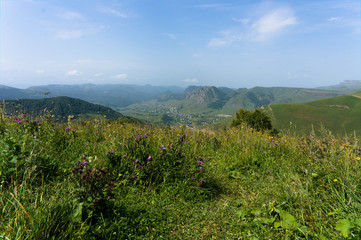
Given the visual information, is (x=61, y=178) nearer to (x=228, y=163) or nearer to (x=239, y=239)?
(x=239, y=239)

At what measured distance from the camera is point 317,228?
2.51 m

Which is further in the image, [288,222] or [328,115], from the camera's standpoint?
[328,115]

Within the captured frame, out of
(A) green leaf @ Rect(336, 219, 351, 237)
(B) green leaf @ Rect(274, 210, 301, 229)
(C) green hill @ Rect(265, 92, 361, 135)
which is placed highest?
(A) green leaf @ Rect(336, 219, 351, 237)

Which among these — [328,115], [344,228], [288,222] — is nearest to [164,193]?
[288,222]

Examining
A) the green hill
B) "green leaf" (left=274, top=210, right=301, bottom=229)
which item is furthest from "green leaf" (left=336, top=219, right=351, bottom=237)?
the green hill

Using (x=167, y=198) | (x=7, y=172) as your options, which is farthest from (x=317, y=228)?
(x=7, y=172)

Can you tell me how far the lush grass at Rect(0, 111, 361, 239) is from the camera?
2232mm

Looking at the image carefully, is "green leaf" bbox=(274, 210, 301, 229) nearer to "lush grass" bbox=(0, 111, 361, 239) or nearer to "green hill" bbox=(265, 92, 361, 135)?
"lush grass" bbox=(0, 111, 361, 239)

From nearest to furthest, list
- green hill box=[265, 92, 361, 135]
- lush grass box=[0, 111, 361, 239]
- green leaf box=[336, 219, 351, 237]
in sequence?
green leaf box=[336, 219, 351, 237] < lush grass box=[0, 111, 361, 239] < green hill box=[265, 92, 361, 135]

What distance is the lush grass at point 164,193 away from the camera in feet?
7.32

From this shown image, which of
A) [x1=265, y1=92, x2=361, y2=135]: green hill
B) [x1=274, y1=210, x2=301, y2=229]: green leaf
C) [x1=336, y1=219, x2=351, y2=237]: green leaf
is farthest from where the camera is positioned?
[x1=265, y1=92, x2=361, y2=135]: green hill

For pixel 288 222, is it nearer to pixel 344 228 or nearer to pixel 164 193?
pixel 344 228

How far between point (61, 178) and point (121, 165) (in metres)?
1.08

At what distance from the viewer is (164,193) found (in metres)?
3.66
